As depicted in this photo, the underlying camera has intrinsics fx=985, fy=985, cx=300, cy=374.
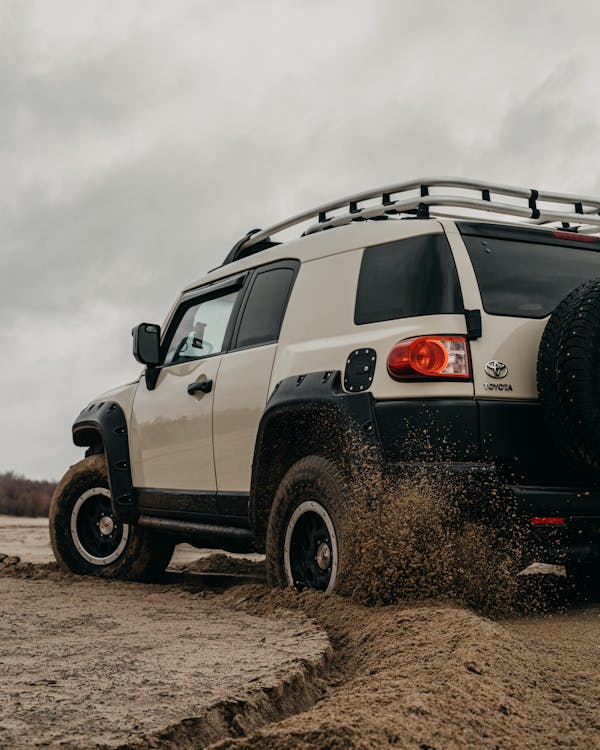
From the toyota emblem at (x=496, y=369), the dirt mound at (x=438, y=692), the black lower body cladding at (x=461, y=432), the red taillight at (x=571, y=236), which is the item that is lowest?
the dirt mound at (x=438, y=692)

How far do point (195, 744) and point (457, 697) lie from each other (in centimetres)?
76

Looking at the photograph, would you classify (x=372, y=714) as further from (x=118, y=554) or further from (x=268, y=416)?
(x=118, y=554)

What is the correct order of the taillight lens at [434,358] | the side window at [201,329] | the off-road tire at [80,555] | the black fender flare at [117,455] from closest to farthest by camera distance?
the taillight lens at [434,358] → the side window at [201,329] → the black fender flare at [117,455] → the off-road tire at [80,555]

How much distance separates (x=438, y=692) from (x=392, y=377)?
72.6 inches

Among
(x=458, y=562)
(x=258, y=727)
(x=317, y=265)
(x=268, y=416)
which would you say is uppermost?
(x=317, y=265)

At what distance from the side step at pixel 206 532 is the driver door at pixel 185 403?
15 cm

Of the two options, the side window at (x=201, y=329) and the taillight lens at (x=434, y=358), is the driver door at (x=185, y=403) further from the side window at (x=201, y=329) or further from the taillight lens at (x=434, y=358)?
the taillight lens at (x=434, y=358)

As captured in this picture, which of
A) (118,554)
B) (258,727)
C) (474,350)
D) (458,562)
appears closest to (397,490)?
(458,562)

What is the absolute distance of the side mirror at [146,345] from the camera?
6707mm

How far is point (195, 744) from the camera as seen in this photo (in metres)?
2.63

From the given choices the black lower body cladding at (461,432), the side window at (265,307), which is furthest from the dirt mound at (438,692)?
the side window at (265,307)

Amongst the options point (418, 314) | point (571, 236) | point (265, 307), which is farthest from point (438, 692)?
point (265, 307)

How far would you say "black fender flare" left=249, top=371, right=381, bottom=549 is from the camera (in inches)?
177

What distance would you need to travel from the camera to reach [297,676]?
3.21 metres
